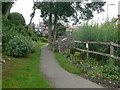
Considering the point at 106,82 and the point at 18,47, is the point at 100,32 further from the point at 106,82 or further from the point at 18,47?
the point at 18,47

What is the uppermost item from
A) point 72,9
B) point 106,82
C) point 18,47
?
point 72,9

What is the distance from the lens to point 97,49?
29.9ft

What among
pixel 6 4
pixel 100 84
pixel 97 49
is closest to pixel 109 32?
pixel 97 49

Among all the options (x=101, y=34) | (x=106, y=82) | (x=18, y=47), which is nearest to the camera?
(x=106, y=82)

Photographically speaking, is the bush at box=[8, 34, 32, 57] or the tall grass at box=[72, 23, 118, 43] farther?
the bush at box=[8, 34, 32, 57]

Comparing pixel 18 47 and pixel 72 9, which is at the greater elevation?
pixel 72 9

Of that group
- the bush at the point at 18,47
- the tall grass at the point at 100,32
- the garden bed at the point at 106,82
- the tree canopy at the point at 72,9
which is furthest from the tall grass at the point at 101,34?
the tree canopy at the point at 72,9

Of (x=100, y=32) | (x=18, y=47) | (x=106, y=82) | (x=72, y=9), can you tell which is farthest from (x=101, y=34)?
(x=72, y=9)

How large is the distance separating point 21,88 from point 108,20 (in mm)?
7353

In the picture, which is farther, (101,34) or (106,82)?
(101,34)

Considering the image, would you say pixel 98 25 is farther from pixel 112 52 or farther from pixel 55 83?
pixel 55 83

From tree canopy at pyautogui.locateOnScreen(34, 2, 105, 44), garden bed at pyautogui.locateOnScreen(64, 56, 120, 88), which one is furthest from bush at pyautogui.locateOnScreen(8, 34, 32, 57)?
tree canopy at pyautogui.locateOnScreen(34, 2, 105, 44)

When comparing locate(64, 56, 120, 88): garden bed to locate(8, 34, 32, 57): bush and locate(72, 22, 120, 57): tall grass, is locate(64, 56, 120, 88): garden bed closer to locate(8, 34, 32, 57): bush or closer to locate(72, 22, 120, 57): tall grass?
locate(72, 22, 120, 57): tall grass

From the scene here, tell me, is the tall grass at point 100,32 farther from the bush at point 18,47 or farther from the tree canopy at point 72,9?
the tree canopy at point 72,9
